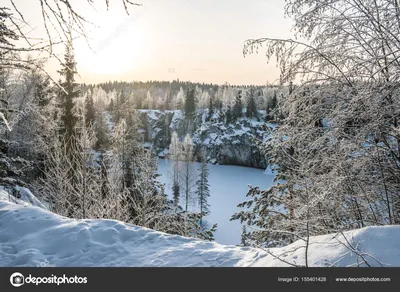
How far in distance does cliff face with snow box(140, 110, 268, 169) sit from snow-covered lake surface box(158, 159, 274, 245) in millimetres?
2146

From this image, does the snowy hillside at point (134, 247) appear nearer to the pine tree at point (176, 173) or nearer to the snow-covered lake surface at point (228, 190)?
the snow-covered lake surface at point (228, 190)

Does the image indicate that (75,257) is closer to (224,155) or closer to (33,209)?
(33,209)

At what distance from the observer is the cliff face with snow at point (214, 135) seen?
6097 cm

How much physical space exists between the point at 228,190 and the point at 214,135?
23.2 m

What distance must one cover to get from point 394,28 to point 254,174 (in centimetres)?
5166

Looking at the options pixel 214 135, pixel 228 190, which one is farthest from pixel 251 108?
pixel 228 190

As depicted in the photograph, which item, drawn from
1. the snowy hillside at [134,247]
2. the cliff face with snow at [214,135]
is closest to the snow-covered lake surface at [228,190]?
the cliff face with snow at [214,135]

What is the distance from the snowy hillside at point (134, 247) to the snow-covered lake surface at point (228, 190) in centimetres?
1510

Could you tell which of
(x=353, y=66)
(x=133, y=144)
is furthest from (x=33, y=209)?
(x=133, y=144)

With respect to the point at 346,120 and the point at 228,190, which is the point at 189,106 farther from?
the point at 346,120

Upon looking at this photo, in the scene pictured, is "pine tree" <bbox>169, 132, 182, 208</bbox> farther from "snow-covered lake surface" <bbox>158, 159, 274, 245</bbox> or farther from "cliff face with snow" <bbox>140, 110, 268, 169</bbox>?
"cliff face with snow" <bbox>140, 110, 268, 169</bbox>

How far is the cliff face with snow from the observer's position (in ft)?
200

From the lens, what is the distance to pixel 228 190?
4253 cm

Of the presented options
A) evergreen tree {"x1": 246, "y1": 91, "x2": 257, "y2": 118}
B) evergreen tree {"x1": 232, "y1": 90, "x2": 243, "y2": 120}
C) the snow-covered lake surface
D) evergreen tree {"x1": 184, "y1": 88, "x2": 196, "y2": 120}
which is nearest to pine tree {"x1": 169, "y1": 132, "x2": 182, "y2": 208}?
the snow-covered lake surface
